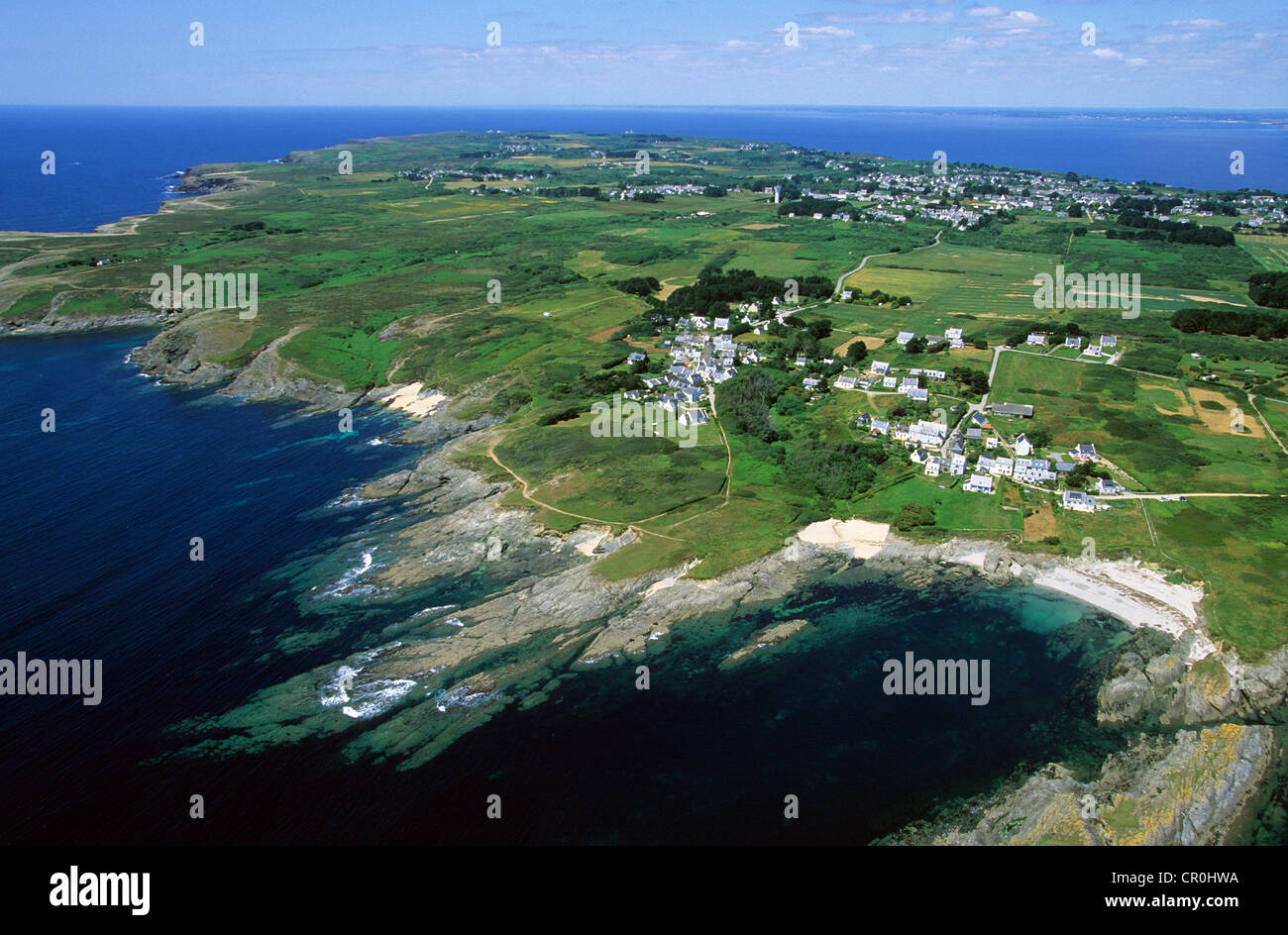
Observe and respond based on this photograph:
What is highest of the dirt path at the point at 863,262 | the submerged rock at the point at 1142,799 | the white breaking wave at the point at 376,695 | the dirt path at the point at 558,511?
the dirt path at the point at 863,262

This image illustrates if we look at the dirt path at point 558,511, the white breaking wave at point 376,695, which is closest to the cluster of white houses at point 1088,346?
the dirt path at point 558,511

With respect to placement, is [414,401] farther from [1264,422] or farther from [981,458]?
[1264,422]

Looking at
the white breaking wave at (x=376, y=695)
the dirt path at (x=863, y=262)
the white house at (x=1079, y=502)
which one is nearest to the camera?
the white breaking wave at (x=376, y=695)

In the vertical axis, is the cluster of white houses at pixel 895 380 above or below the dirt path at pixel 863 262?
below

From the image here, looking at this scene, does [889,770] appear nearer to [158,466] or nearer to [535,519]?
[535,519]

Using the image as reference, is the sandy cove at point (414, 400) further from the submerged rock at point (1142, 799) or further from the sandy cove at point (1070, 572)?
the submerged rock at point (1142, 799)
